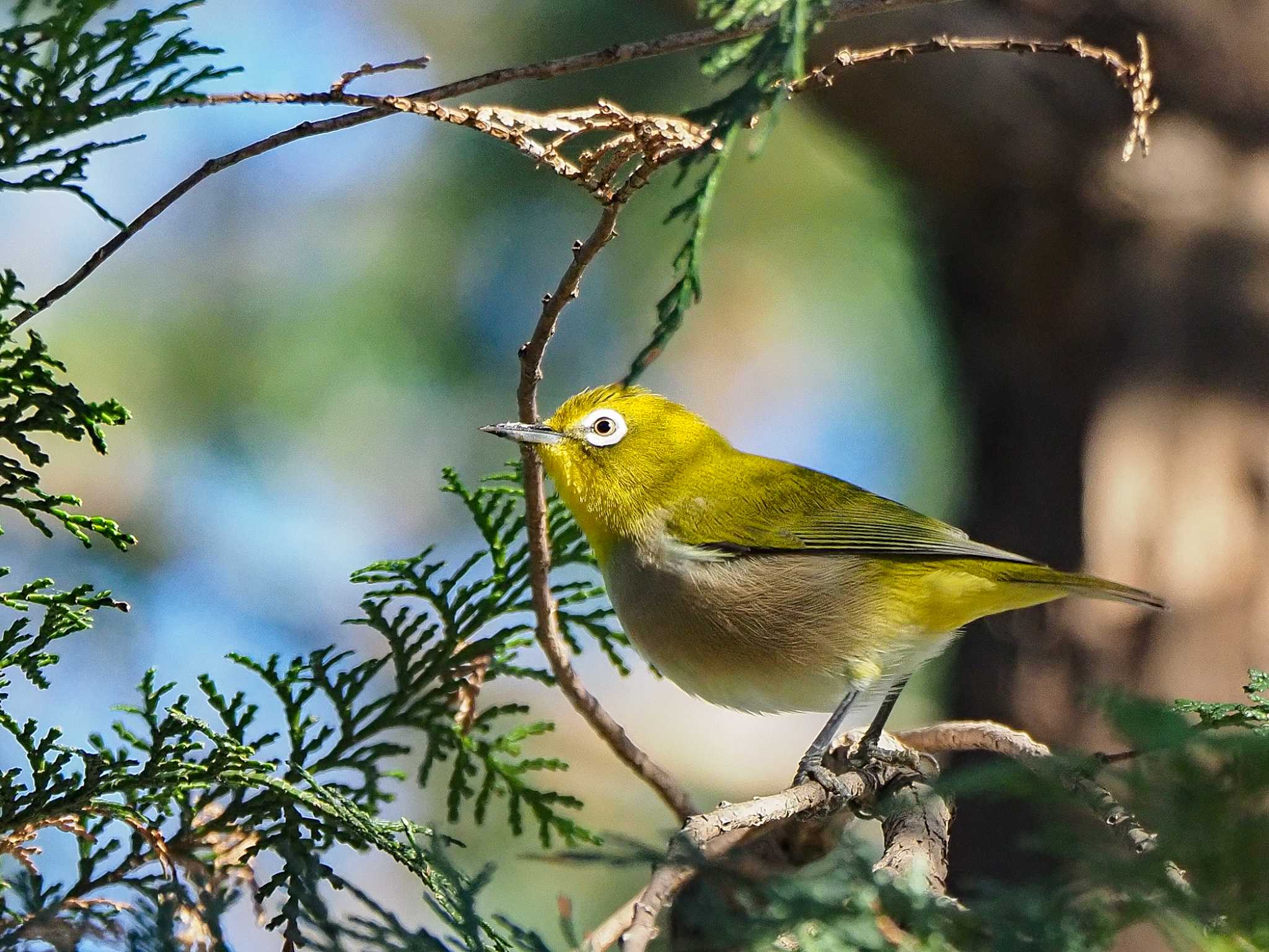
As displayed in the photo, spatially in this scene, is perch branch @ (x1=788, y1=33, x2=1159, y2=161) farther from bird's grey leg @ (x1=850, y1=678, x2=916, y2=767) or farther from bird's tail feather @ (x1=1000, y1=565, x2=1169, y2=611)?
bird's grey leg @ (x1=850, y1=678, x2=916, y2=767)

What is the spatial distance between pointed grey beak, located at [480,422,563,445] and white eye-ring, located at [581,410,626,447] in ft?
0.36

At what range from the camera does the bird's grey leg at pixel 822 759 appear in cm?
268

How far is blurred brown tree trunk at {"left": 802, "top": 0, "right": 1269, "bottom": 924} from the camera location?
484 cm

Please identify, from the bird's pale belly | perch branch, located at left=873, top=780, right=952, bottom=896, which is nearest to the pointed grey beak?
the bird's pale belly

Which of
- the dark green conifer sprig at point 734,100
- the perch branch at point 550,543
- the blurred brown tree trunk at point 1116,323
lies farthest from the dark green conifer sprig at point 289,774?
the blurred brown tree trunk at point 1116,323

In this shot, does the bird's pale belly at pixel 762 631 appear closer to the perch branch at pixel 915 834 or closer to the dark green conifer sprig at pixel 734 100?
the perch branch at pixel 915 834

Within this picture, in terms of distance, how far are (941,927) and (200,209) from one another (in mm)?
7428

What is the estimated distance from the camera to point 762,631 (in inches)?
125

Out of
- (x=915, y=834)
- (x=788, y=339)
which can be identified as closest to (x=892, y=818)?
(x=915, y=834)

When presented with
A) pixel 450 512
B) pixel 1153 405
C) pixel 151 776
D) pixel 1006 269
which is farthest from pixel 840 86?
pixel 151 776

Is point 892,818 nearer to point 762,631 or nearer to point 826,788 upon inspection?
point 826,788

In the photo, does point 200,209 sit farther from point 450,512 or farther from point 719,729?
point 719,729

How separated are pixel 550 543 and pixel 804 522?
0.89 metres

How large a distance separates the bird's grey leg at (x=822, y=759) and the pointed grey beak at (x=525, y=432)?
995mm
